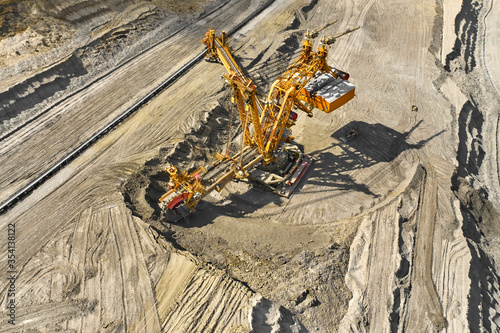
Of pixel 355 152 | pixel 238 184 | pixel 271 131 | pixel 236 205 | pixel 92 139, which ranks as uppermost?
pixel 92 139

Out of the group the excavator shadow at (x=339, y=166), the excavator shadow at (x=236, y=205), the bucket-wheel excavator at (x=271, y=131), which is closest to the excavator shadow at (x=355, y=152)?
the excavator shadow at (x=339, y=166)

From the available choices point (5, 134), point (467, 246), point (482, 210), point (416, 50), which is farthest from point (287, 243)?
point (416, 50)

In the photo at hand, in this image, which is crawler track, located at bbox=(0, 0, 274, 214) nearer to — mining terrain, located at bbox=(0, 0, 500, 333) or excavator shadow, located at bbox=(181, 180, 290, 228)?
mining terrain, located at bbox=(0, 0, 500, 333)

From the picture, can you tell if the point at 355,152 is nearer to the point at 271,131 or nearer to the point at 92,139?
the point at 271,131

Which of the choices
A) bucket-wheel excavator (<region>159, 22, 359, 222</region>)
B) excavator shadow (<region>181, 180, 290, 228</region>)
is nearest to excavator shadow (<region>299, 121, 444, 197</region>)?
bucket-wheel excavator (<region>159, 22, 359, 222</region>)

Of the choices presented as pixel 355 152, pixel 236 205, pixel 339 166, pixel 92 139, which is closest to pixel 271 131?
pixel 236 205

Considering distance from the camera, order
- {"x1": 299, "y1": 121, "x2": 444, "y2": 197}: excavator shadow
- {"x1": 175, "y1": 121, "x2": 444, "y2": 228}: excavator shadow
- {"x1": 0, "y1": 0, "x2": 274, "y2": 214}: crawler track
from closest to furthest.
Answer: {"x1": 0, "y1": 0, "x2": 274, "y2": 214}: crawler track, {"x1": 175, "y1": 121, "x2": 444, "y2": 228}: excavator shadow, {"x1": 299, "y1": 121, "x2": 444, "y2": 197}: excavator shadow

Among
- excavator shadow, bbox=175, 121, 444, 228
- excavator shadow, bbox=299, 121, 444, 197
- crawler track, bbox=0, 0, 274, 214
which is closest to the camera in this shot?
crawler track, bbox=0, 0, 274, 214

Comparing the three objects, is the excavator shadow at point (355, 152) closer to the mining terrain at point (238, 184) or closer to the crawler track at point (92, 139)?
the mining terrain at point (238, 184)
